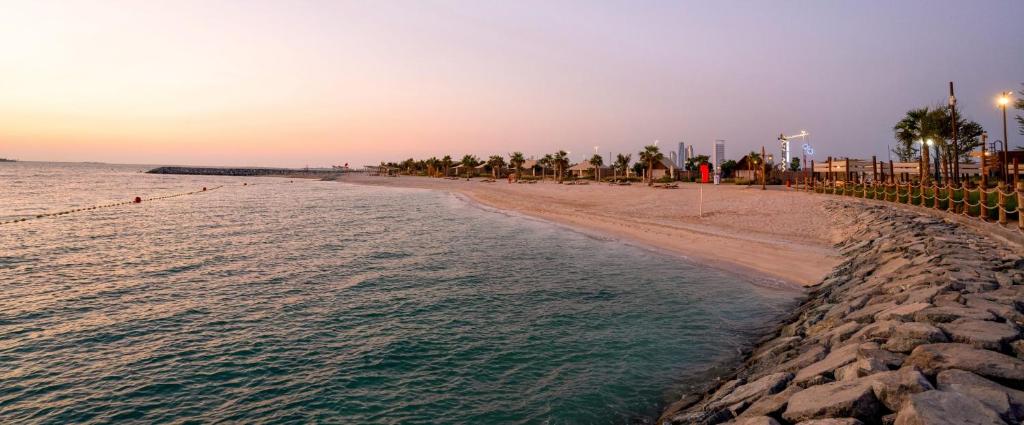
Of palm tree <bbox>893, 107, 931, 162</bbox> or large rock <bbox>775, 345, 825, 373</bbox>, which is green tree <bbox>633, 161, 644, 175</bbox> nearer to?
palm tree <bbox>893, 107, 931, 162</bbox>

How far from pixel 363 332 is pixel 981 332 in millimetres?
9798

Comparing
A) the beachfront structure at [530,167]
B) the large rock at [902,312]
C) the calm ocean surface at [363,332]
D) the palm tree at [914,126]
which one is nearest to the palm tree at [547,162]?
the beachfront structure at [530,167]

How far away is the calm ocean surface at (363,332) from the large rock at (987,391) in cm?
351

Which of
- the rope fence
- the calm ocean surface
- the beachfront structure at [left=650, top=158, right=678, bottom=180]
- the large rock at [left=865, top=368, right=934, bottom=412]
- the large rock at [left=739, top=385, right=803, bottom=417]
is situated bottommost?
the calm ocean surface

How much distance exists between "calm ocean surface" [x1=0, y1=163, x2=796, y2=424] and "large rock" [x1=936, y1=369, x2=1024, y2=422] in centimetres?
351

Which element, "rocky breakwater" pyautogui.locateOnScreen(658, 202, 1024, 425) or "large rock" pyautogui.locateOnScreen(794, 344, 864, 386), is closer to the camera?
"rocky breakwater" pyautogui.locateOnScreen(658, 202, 1024, 425)

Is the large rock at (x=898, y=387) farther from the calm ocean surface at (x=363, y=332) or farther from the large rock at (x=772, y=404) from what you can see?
the calm ocean surface at (x=363, y=332)

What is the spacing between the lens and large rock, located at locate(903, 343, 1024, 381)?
479 cm

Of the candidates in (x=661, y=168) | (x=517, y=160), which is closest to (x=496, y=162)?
(x=517, y=160)

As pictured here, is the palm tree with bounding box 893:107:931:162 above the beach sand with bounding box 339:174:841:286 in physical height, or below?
above

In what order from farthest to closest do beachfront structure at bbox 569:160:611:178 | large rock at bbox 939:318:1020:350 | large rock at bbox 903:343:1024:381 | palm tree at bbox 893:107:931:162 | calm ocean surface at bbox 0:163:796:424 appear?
beachfront structure at bbox 569:160:611:178 < palm tree at bbox 893:107:931:162 < calm ocean surface at bbox 0:163:796:424 < large rock at bbox 939:318:1020:350 < large rock at bbox 903:343:1024:381

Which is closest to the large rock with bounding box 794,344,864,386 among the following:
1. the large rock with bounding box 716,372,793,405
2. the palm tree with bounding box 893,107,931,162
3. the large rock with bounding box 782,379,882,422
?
the large rock with bounding box 716,372,793,405

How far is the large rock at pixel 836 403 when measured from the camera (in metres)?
4.55

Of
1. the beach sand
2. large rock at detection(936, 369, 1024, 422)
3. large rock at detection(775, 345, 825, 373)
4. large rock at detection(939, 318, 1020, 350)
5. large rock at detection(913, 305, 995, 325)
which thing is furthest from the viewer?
the beach sand
